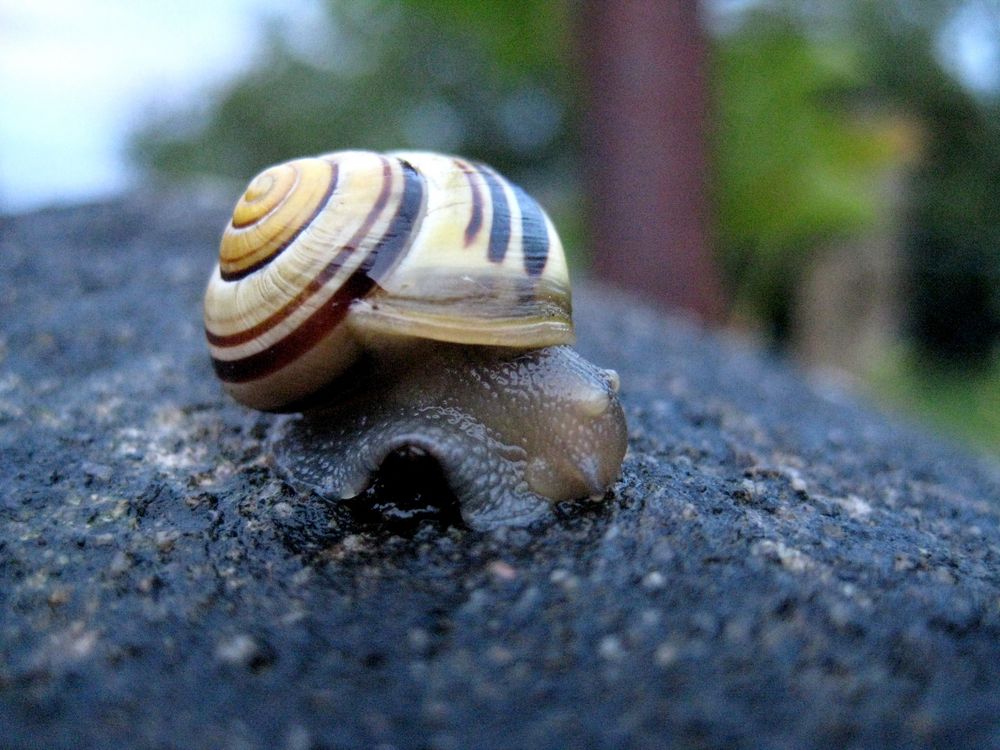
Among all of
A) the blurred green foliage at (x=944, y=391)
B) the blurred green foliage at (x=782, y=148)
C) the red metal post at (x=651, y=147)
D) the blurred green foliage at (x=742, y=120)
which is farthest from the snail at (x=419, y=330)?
the blurred green foliage at (x=944, y=391)

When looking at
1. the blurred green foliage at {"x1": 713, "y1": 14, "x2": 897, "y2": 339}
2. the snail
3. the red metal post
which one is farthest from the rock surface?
the blurred green foliage at {"x1": 713, "y1": 14, "x2": 897, "y2": 339}

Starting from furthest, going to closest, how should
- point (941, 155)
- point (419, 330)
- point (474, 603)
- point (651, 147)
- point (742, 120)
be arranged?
point (941, 155)
point (742, 120)
point (651, 147)
point (419, 330)
point (474, 603)

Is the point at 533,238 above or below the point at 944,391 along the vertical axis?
above

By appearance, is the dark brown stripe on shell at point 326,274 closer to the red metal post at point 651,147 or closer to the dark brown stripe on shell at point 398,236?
the dark brown stripe on shell at point 398,236

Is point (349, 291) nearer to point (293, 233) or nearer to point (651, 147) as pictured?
point (293, 233)

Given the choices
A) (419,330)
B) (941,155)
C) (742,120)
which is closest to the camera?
(419,330)

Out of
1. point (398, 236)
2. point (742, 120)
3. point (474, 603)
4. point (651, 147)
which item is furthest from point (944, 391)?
point (474, 603)

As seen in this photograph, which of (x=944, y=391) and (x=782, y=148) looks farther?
(x=944, y=391)

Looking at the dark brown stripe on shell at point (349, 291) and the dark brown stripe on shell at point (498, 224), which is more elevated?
the dark brown stripe on shell at point (498, 224)

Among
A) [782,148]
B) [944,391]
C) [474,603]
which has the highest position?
[782,148]
